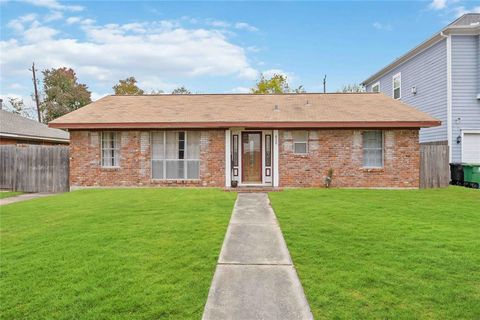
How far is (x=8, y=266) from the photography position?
14.7 ft

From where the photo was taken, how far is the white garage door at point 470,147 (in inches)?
566

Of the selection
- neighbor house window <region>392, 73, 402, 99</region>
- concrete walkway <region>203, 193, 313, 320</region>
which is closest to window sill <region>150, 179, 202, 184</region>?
concrete walkway <region>203, 193, 313, 320</region>

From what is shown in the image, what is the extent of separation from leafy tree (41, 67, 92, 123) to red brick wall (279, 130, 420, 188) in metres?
35.5

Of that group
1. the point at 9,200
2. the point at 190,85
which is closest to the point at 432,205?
the point at 9,200

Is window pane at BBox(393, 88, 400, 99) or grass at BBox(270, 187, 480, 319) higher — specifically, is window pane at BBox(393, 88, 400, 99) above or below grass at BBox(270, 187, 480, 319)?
above

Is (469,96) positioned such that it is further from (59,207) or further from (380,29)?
(59,207)

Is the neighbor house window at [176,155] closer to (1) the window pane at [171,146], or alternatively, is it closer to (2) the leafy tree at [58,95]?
(1) the window pane at [171,146]

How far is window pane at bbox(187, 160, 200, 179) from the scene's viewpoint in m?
13.2

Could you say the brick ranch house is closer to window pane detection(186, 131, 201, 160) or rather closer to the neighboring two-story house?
window pane detection(186, 131, 201, 160)

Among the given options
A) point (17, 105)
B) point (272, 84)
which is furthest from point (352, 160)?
point (17, 105)

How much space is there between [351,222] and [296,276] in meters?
3.07

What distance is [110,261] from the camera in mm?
4496

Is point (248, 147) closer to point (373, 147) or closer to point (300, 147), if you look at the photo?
point (300, 147)

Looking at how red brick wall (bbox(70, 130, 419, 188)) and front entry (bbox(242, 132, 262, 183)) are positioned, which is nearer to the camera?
red brick wall (bbox(70, 130, 419, 188))
